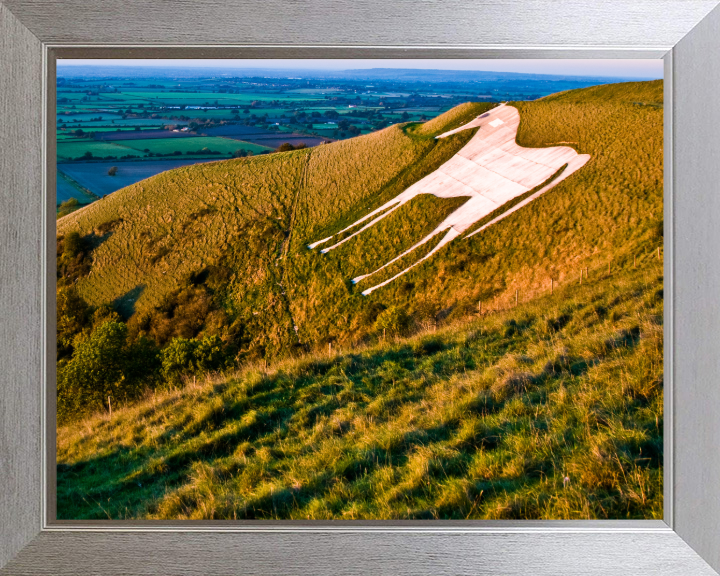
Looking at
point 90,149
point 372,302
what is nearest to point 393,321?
point 372,302

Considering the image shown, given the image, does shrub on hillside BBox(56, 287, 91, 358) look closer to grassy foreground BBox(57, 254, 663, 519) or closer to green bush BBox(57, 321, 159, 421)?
green bush BBox(57, 321, 159, 421)

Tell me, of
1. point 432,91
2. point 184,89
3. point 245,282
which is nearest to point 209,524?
point 184,89

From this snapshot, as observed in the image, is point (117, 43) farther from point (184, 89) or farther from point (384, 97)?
point (384, 97)

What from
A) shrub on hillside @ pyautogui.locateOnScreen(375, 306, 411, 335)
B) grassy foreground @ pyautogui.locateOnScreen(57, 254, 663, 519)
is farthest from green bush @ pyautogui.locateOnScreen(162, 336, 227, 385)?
shrub on hillside @ pyautogui.locateOnScreen(375, 306, 411, 335)

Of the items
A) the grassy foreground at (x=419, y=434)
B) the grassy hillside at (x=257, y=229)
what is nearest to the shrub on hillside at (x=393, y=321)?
the grassy hillside at (x=257, y=229)

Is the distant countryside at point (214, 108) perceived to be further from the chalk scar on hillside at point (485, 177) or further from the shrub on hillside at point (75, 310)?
the chalk scar on hillside at point (485, 177)

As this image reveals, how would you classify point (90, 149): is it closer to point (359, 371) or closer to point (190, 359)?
point (190, 359)
